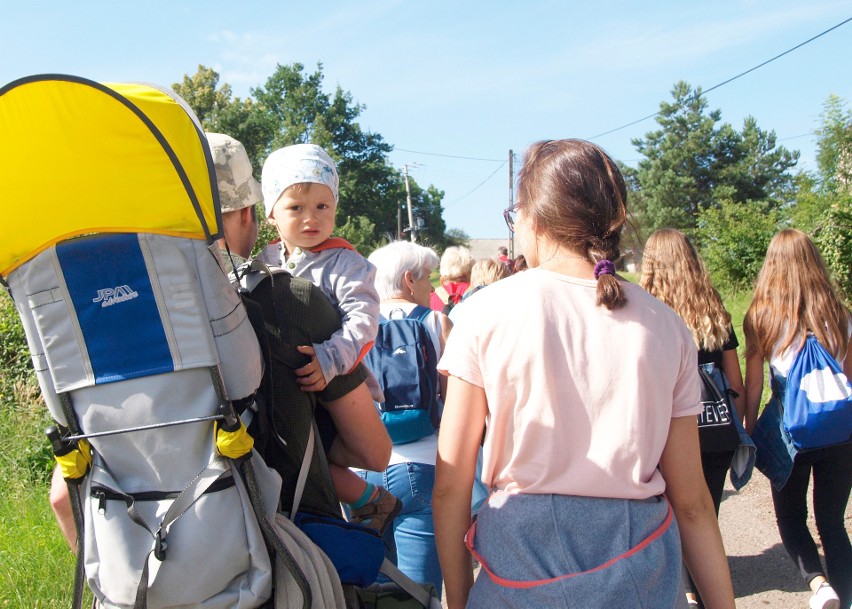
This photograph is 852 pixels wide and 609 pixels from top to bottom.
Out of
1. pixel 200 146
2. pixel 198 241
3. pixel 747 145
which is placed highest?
pixel 200 146

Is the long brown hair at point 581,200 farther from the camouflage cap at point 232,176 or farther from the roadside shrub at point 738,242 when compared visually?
the roadside shrub at point 738,242

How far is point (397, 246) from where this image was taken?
3887 millimetres

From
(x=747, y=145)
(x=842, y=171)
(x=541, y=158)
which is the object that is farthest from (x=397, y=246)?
(x=747, y=145)

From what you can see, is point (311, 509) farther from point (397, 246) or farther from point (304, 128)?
point (304, 128)

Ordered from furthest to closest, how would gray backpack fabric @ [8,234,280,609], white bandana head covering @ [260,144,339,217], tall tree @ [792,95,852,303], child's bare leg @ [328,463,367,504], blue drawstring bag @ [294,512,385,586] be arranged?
tall tree @ [792,95,852,303] < white bandana head covering @ [260,144,339,217] < child's bare leg @ [328,463,367,504] < blue drawstring bag @ [294,512,385,586] < gray backpack fabric @ [8,234,280,609]

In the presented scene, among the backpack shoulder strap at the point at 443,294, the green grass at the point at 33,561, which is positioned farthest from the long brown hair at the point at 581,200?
the backpack shoulder strap at the point at 443,294

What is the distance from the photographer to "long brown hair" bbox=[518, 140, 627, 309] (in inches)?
70.7

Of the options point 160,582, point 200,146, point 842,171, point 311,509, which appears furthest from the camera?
point 842,171

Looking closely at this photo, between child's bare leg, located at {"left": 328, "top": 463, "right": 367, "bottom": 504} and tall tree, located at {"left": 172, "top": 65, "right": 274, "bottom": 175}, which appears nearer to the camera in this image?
child's bare leg, located at {"left": 328, "top": 463, "right": 367, "bottom": 504}

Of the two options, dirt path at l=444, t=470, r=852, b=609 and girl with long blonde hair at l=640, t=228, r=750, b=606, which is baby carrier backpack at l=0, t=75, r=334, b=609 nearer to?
girl with long blonde hair at l=640, t=228, r=750, b=606

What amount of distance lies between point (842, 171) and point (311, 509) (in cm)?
1597

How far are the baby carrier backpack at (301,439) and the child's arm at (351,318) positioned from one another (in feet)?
0.16

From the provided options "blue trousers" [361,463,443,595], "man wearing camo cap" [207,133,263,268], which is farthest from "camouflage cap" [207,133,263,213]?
"blue trousers" [361,463,443,595]

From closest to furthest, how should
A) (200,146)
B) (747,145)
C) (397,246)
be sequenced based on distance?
(200,146) < (397,246) < (747,145)
